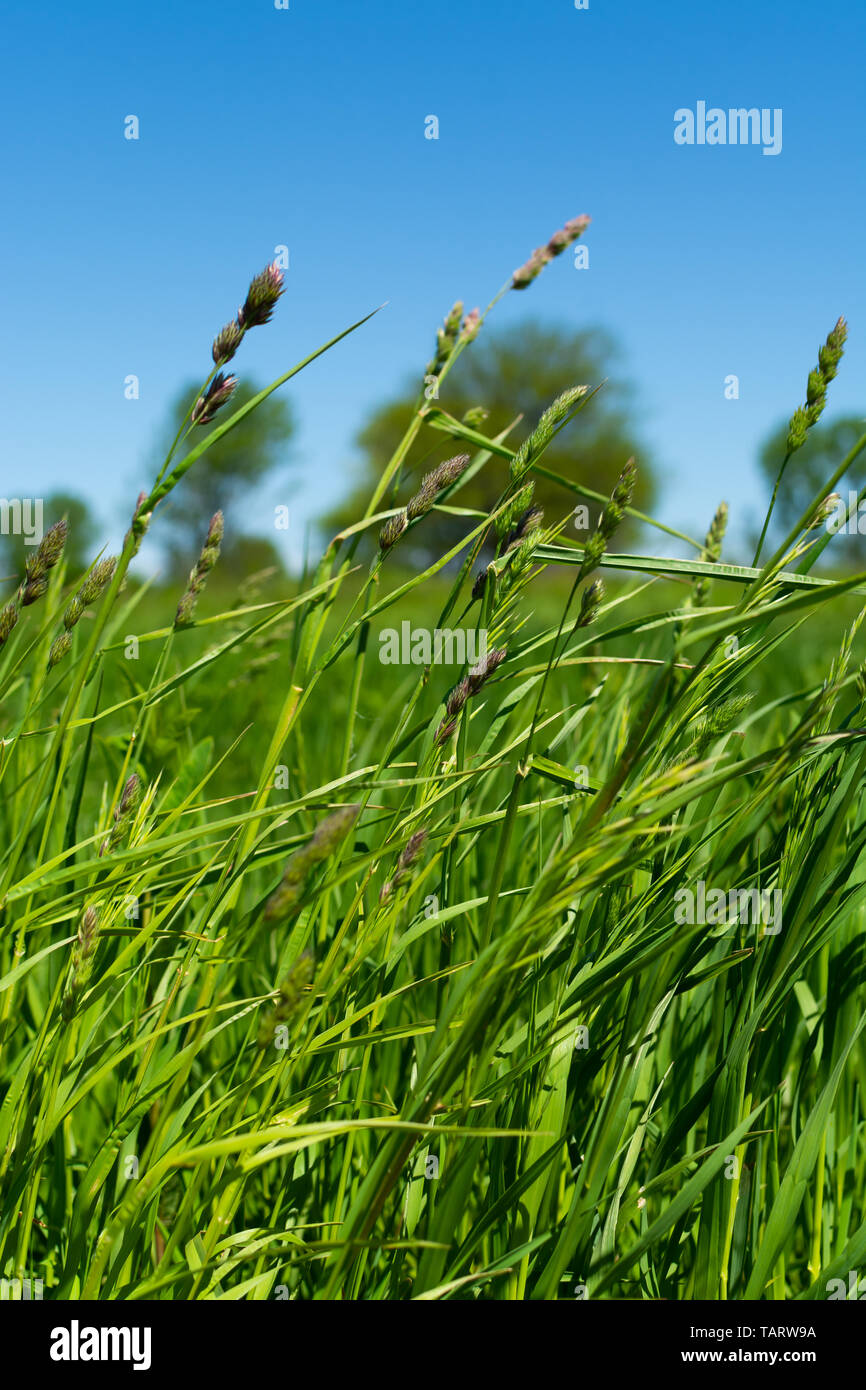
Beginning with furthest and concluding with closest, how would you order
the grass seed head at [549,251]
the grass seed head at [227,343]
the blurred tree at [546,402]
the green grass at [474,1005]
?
1. the blurred tree at [546,402]
2. the grass seed head at [549,251]
3. the grass seed head at [227,343]
4. the green grass at [474,1005]

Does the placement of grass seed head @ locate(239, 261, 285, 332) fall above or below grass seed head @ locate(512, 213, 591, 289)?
below

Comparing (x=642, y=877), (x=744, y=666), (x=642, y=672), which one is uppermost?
(x=642, y=672)

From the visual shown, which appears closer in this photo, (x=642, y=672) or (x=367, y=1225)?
(x=367, y=1225)

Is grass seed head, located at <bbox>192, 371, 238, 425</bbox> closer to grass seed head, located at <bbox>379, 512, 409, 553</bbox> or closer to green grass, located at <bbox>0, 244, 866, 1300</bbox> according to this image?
green grass, located at <bbox>0, 244, 866, 1300</bbox>

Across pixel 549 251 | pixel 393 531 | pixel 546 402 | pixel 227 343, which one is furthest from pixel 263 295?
pixel 546 402

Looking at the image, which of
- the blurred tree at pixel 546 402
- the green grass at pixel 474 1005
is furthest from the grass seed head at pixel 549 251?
the blurred tree at pixel 546 402

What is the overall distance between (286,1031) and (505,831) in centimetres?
32

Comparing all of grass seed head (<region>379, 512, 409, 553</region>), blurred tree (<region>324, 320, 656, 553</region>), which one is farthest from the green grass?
blurred tree (<region>324, 320, 656, 553</region>)

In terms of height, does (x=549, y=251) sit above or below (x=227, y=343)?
above

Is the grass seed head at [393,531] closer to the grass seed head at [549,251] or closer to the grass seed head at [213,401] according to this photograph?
the grass seed head at [213,401]

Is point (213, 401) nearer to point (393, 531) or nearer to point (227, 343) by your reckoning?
point (227, 343)
